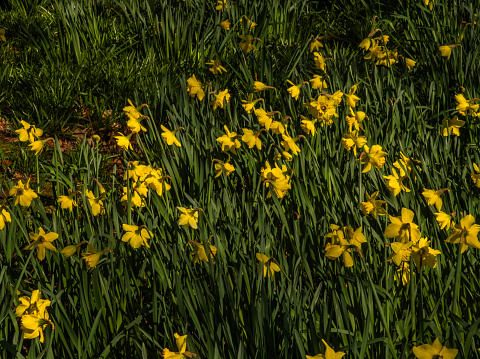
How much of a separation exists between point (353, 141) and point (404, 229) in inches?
34.1

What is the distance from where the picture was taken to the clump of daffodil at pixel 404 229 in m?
1.45

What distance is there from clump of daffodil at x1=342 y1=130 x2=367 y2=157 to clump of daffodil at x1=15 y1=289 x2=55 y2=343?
140 cm

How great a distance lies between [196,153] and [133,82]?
3.96 ft

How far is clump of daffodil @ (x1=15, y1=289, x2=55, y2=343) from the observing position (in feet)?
4.63

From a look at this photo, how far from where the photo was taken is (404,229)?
57.2 inches

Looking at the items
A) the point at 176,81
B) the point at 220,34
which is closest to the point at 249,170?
the point at 176,81

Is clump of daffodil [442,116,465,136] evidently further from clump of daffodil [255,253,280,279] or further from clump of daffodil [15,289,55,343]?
clump of daffodil [15,289,55,343]

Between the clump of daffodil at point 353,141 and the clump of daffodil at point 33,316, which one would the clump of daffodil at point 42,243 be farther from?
the clump of daffodil at point 353,141

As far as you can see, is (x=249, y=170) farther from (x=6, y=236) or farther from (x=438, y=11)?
(x=438, y=11)

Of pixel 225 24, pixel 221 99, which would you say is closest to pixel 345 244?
pixel 221 99

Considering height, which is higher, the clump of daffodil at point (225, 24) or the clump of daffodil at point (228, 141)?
the clump of daffodil at point (225, 24)

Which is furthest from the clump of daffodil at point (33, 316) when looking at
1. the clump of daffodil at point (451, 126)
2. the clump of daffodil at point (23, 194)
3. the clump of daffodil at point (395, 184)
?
the clump of daffodil at point (451, 126)

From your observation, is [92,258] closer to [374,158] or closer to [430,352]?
[430,352]

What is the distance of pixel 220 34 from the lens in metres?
3.72
